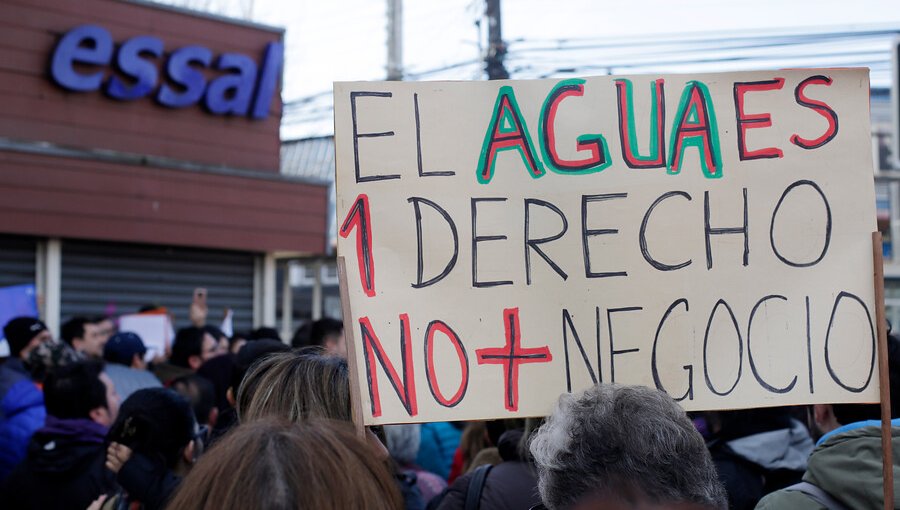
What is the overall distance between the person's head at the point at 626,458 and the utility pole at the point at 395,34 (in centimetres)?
1262

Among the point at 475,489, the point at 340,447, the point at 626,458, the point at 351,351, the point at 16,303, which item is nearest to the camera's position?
the point at 340,447

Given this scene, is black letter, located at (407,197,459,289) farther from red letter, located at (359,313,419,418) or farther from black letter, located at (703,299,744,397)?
black letter, located at (703,299,744,397)

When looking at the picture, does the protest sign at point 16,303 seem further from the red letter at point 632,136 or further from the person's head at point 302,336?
the red letter at point 632,136

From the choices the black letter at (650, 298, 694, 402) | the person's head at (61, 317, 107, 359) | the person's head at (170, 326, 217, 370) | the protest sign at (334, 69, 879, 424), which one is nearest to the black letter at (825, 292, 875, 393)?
the protest sign at (334, 69, 879, 424)

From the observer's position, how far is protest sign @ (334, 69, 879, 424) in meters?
2.33

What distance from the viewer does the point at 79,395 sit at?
402cm

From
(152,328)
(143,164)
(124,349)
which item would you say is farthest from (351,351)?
(143,164)

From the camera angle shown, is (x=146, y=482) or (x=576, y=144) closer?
(x=576, y=144)

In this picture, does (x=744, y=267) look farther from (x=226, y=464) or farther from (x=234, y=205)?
(x=234, y=205)

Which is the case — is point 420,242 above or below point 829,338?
above

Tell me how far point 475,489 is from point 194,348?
4.08 m

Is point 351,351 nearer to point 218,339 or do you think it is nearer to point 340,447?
point 340,447

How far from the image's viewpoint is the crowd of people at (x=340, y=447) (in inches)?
59.4

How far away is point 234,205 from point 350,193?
8833 millimetres
